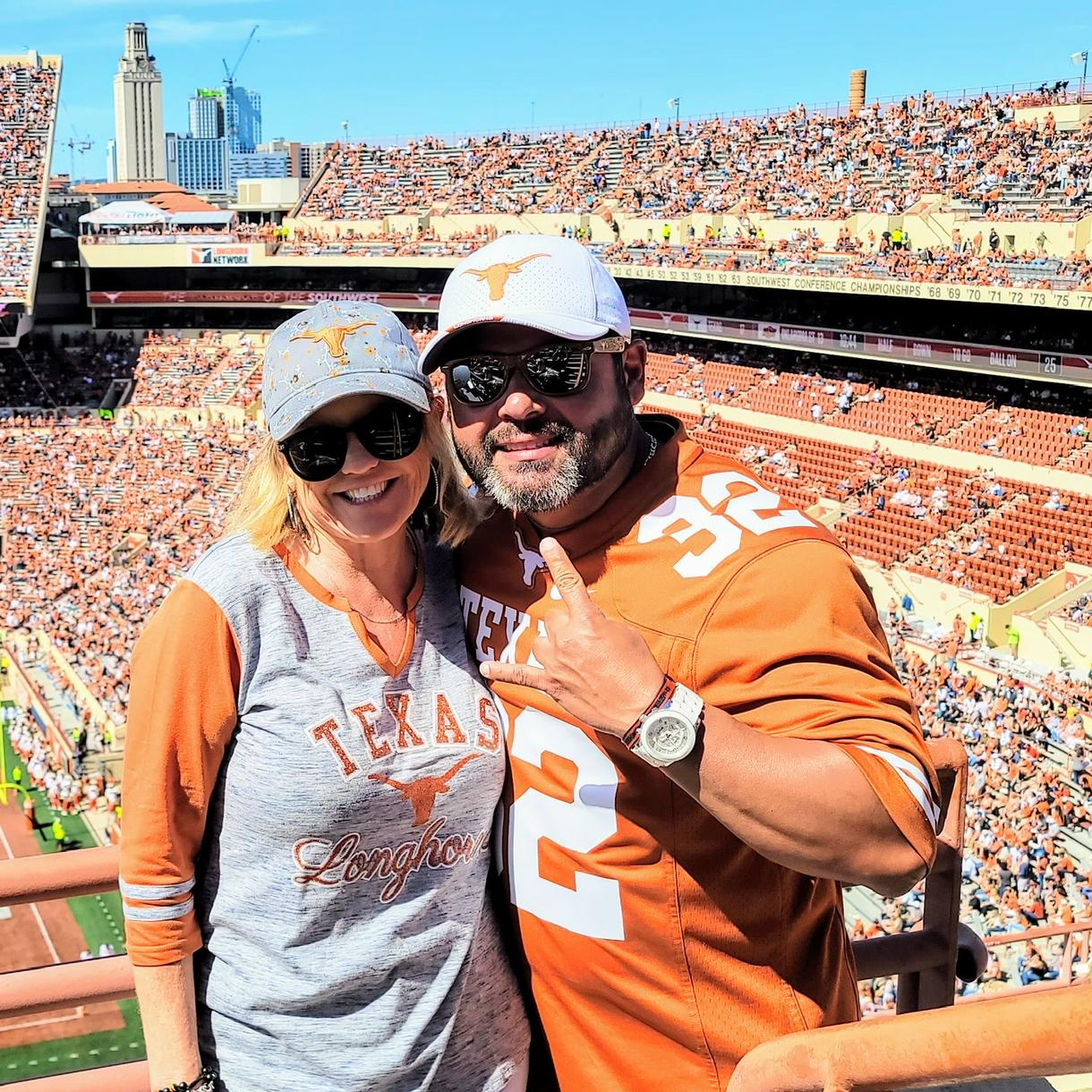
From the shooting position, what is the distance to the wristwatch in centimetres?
184

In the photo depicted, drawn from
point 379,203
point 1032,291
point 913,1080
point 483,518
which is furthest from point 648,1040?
point 379,203

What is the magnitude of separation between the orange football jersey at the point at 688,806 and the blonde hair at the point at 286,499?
1.04 feet

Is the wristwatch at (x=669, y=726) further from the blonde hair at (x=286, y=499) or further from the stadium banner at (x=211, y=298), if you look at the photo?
the stadium banner at (x=211, y=298)

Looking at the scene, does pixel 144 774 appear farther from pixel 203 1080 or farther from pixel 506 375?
pixel 506 375

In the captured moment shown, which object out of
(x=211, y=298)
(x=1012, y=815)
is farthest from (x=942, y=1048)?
(x=211, y=298)

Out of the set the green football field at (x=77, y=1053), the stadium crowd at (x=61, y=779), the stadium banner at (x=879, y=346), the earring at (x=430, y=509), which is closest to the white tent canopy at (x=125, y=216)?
the stadium banner at (x=879, y=346)

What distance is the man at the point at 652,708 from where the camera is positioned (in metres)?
1.86

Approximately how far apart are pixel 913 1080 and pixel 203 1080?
1342mm

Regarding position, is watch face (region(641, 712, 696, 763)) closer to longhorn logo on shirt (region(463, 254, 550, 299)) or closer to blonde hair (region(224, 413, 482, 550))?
blonde hair (region(224, 413, 482, 550))

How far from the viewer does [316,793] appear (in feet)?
6.89

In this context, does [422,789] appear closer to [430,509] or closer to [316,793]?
[316,793]

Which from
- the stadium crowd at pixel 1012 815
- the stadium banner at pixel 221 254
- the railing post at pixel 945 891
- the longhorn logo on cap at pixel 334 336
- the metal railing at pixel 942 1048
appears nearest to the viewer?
the metal railing at pixel 942 1048

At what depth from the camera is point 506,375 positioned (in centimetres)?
243

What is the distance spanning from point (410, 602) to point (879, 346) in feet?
85.4
